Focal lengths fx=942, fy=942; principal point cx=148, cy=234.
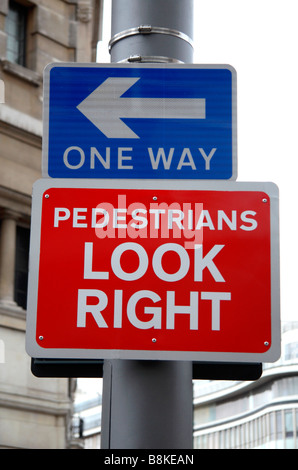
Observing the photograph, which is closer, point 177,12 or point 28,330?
point 28,330

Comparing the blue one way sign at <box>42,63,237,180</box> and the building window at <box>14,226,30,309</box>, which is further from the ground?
the building window at <box>14,226,30,309</box>

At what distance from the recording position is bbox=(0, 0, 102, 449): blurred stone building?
1756cm

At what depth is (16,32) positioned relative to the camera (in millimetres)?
19828

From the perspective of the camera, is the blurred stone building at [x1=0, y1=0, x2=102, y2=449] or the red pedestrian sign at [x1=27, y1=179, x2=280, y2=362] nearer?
the red pedestrian sign at [x1=27, y1=179, x2=280, y2=362]

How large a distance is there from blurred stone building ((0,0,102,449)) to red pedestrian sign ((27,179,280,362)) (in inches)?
565

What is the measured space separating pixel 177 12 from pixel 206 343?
4.34ft

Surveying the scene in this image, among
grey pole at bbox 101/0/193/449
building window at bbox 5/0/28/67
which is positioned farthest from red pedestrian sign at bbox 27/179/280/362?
building window at bbox 5/0/28/67

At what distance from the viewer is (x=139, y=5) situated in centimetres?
364

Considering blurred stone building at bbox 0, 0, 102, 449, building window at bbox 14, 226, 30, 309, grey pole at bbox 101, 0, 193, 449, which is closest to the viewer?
grey pole at bbox 101, 0, 193, 449

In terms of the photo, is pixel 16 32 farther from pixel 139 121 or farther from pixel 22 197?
pixel 139 121

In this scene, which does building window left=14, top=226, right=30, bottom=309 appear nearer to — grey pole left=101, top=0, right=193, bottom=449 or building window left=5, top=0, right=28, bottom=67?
building window left=5, top=0, right=28, bottom=67
